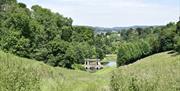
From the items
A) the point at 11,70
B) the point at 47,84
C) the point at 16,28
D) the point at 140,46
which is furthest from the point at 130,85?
the point at 140,46

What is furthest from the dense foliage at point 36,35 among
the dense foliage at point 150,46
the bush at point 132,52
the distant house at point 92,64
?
the dense foliage at point 150,46

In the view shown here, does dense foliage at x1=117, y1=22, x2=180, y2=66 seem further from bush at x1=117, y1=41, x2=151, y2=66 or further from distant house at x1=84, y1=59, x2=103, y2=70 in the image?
distant house at x1=84, y1=59, x2=103, y2=70

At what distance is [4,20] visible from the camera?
73.3m

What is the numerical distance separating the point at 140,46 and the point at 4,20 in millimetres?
44214

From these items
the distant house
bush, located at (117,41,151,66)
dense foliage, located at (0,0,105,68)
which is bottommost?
the distant house

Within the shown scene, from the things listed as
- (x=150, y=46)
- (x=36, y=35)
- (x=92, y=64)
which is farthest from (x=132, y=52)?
(x=36, y=35)

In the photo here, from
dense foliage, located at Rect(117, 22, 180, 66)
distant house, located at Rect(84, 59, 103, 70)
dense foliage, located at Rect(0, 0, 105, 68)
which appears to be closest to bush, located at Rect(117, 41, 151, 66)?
dense foliage, located at Rect(117, 22, 180, 66)

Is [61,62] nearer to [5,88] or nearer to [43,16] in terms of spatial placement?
[43,16]

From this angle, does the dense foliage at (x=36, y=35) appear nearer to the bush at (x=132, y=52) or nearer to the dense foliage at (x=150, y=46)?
the bush at (x=132, y=52)

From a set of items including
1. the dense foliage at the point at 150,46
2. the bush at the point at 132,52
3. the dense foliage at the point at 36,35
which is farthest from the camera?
the bush at the point at 132,52

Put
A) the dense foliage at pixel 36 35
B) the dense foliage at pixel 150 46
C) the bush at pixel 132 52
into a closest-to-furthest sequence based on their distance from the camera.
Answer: the dense foliage at pixel 36 35, the dense foliage at pixel 150 46, the bush at pixel 132 52

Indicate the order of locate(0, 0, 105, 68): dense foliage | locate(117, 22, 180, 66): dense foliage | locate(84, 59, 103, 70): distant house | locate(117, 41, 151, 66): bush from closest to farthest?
locate(0, 0, 105, 68): dense foliage, locate(117, 22, 180, 66): dense foliage, locate(84, 59, 103, 70): distant house, locate(117, 41, 151, 66): bush

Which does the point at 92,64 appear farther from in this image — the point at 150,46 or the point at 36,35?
the point at 36,35

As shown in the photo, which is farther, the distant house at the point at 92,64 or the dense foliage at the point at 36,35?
the distant house at the point at 92,64
